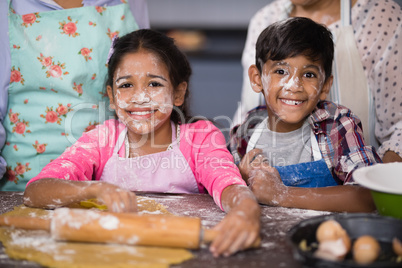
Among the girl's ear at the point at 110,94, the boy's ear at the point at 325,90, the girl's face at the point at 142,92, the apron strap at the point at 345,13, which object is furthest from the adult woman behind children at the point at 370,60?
the girl's ear at the point at 110,94

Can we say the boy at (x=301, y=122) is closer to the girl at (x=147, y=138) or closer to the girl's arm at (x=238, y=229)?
the girl at (x=147, y=138)

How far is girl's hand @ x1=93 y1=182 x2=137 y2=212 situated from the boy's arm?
398mm

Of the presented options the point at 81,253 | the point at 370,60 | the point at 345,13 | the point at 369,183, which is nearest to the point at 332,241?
the point at 369,183

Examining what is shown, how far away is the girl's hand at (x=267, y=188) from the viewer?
1362 mm

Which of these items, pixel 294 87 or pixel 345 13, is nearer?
pixel 294 87

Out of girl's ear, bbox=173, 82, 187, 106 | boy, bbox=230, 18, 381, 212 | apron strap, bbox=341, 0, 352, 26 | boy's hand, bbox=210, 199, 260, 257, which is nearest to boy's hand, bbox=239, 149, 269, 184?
boy, bbox=230, 18, 381, 212

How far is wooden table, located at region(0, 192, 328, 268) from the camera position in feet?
3.12

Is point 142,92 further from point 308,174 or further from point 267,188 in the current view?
point 308,174

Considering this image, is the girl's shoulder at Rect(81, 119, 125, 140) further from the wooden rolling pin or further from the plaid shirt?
the wooden rolling pin

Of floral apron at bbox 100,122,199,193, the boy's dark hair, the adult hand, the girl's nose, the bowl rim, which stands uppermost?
the boy's dark hair

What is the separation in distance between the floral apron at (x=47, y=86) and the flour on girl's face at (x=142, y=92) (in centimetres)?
20

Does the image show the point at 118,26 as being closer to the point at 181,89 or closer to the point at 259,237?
the point at 181,89

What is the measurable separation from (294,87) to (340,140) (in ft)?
0.80

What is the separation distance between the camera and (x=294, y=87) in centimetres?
156
